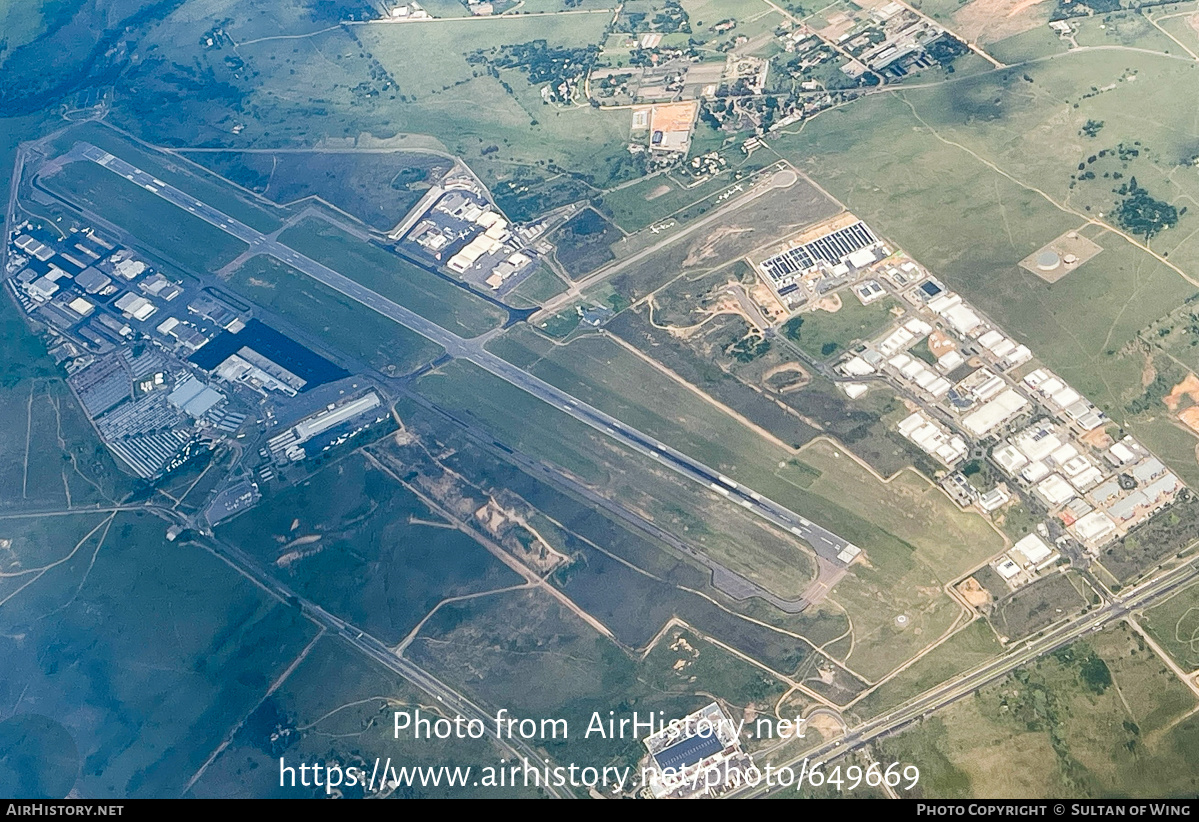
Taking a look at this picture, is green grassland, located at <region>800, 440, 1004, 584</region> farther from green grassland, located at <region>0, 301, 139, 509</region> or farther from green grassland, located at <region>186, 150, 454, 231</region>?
green grassland, located at <region>0, 301, 139, 509</region>

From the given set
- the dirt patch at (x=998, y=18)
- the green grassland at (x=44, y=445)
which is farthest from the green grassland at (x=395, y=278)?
the dirt patch at (x=998, y=18)

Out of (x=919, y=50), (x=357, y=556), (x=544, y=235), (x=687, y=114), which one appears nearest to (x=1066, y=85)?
(x=919, y=50)

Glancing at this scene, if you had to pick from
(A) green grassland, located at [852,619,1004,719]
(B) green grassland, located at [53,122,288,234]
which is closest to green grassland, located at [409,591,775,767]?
(A) green grassland, located at [852,619,1004,719]

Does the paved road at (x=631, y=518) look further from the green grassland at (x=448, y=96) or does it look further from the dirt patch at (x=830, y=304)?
the green grassland at (x=448, y=96)

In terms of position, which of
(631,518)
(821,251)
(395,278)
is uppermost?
(821,251)

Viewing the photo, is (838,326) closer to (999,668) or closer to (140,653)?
(999,668)

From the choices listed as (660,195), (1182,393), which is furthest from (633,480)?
(1182,393)

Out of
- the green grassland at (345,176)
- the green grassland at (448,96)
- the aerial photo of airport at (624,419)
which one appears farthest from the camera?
the green grassland at (448,96)
